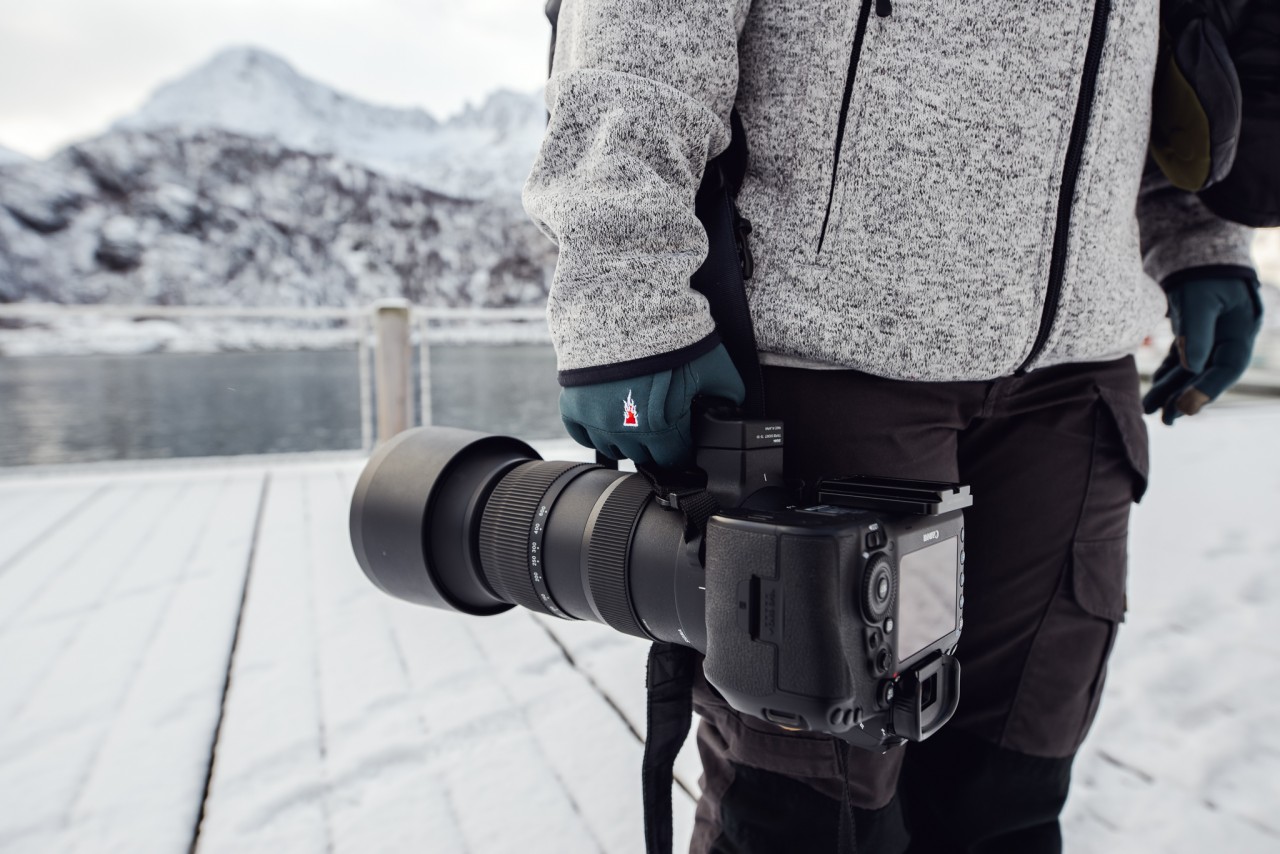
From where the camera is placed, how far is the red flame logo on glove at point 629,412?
0.48m

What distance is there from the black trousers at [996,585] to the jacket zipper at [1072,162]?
2.9 inches

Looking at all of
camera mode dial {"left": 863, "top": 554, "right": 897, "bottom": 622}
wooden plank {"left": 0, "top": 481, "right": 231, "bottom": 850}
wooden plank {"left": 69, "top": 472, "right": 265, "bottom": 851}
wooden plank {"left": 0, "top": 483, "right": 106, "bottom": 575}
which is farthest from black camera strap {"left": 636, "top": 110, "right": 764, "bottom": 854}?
wooden plank {"left": 0, "top": 483, "right": 106, "bottom": 575}

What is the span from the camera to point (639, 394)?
48 cm

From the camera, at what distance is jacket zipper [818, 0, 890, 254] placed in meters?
0.49

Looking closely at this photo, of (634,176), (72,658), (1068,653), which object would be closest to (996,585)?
(1068,653)

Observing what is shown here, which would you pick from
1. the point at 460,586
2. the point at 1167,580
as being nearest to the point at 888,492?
the point at 460,586

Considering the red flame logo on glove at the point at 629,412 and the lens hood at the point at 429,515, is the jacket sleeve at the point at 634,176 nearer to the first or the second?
the red flame logo on glove at the point at 629,412

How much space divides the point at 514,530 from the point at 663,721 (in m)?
0.19

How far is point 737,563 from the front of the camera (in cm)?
42

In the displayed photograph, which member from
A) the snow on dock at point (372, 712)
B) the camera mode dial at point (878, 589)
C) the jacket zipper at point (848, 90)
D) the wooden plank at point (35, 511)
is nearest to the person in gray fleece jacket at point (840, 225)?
the jacket zipper at point (848, 90)

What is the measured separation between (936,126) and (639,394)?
0.87 ft

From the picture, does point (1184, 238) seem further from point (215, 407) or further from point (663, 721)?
point (215, 407)

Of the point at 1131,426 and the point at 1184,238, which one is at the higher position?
the point at 1184,238

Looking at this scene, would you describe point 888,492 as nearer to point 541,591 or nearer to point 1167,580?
point 541,591
